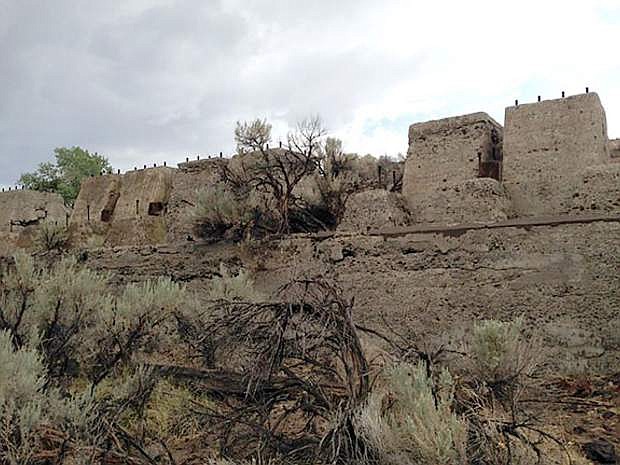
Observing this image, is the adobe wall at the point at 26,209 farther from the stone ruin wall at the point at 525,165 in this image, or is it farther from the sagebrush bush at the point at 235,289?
the stone ruin wall at the point at 525,165

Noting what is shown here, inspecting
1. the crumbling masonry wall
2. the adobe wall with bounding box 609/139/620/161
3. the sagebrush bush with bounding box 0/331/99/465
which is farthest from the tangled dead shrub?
the adobe wall with bounding box 609/139/620/161

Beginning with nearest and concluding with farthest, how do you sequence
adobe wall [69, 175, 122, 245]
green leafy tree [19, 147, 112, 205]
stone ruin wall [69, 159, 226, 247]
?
stone ruin wall [69, 159, 226, 247] < adobe wall [69, 175, 122, 245] < green leafy tree [19, 147, 112, 205]

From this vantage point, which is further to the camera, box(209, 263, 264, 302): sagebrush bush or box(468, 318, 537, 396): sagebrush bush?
box(209, 263, 264, 302): sagebrush bush

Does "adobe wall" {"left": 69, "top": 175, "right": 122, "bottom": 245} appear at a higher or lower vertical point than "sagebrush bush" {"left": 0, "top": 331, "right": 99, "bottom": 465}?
higher

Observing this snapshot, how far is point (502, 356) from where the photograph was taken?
5.10 m

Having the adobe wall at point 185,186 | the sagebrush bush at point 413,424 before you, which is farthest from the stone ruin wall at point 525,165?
the adobe wall at point 185,186

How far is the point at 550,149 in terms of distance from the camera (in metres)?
8.67

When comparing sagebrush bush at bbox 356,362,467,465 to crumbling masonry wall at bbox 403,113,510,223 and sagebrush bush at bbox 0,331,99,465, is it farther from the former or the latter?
crumbling masonry wall at bbox 403,113,510,223

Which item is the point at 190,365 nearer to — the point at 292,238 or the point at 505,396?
the point at 292,238

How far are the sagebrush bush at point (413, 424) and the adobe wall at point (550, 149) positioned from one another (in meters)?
4.56

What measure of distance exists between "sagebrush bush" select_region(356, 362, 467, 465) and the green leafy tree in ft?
76.9

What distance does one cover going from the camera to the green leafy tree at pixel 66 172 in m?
26.8

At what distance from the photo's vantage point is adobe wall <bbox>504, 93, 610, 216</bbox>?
27.8 ft

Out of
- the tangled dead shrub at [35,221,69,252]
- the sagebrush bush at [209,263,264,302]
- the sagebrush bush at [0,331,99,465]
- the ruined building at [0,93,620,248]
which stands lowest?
the sagebrush bush at [0,331,99,465]
